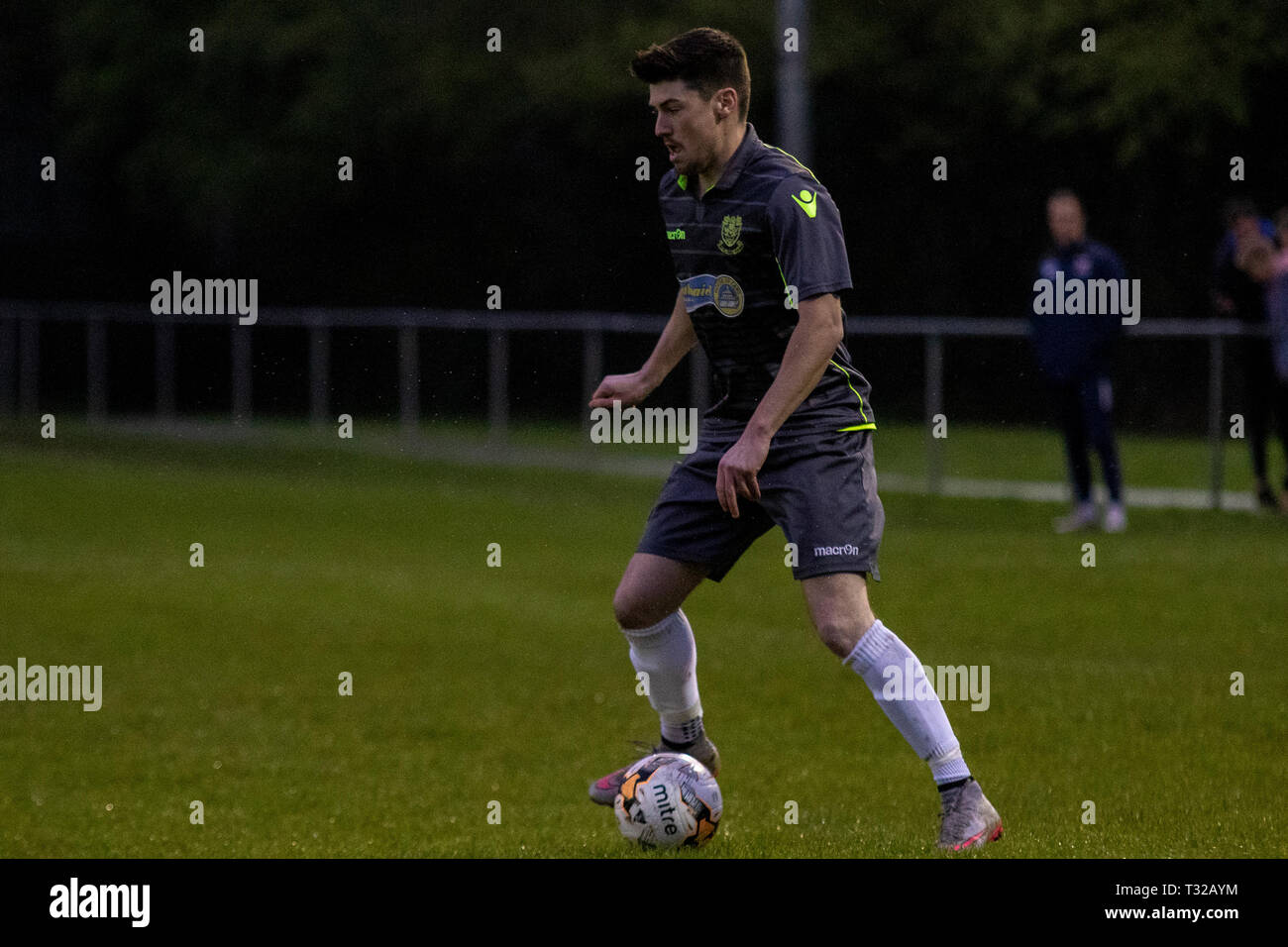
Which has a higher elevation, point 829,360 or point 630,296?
point 630,296

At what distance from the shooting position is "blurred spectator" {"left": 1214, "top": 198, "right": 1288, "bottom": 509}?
14.2 meters

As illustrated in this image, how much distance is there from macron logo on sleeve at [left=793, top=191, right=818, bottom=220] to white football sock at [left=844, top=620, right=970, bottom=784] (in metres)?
1.10

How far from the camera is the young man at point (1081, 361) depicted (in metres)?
13.5

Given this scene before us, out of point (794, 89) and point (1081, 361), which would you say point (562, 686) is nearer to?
point (1081, 361)

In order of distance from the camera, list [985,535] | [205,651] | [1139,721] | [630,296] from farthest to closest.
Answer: [630,296], [985,535], [205,651], [1139,721]

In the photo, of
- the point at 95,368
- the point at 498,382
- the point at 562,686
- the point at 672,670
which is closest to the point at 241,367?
the point at 95,368

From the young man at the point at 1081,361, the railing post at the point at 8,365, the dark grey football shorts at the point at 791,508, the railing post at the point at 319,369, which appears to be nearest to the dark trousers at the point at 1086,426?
the young man at the point at 1081,361

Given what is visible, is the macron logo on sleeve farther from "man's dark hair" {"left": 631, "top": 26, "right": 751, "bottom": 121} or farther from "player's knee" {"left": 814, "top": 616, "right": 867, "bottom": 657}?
"player's knee" {"left": 814, "top": 616, "right": 867, "bottom": 657}

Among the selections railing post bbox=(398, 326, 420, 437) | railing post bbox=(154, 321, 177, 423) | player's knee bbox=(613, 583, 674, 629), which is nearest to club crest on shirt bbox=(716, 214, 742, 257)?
player's knee bbox=(613, 583, 674, 629)

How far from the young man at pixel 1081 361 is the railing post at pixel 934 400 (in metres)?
2.76

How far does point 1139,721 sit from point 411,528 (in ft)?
27.4

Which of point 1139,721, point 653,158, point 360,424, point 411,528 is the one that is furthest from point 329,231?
point 1139,721

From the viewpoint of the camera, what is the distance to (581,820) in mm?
6477

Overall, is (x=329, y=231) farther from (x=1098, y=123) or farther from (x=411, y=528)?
(x=411, y=528)
